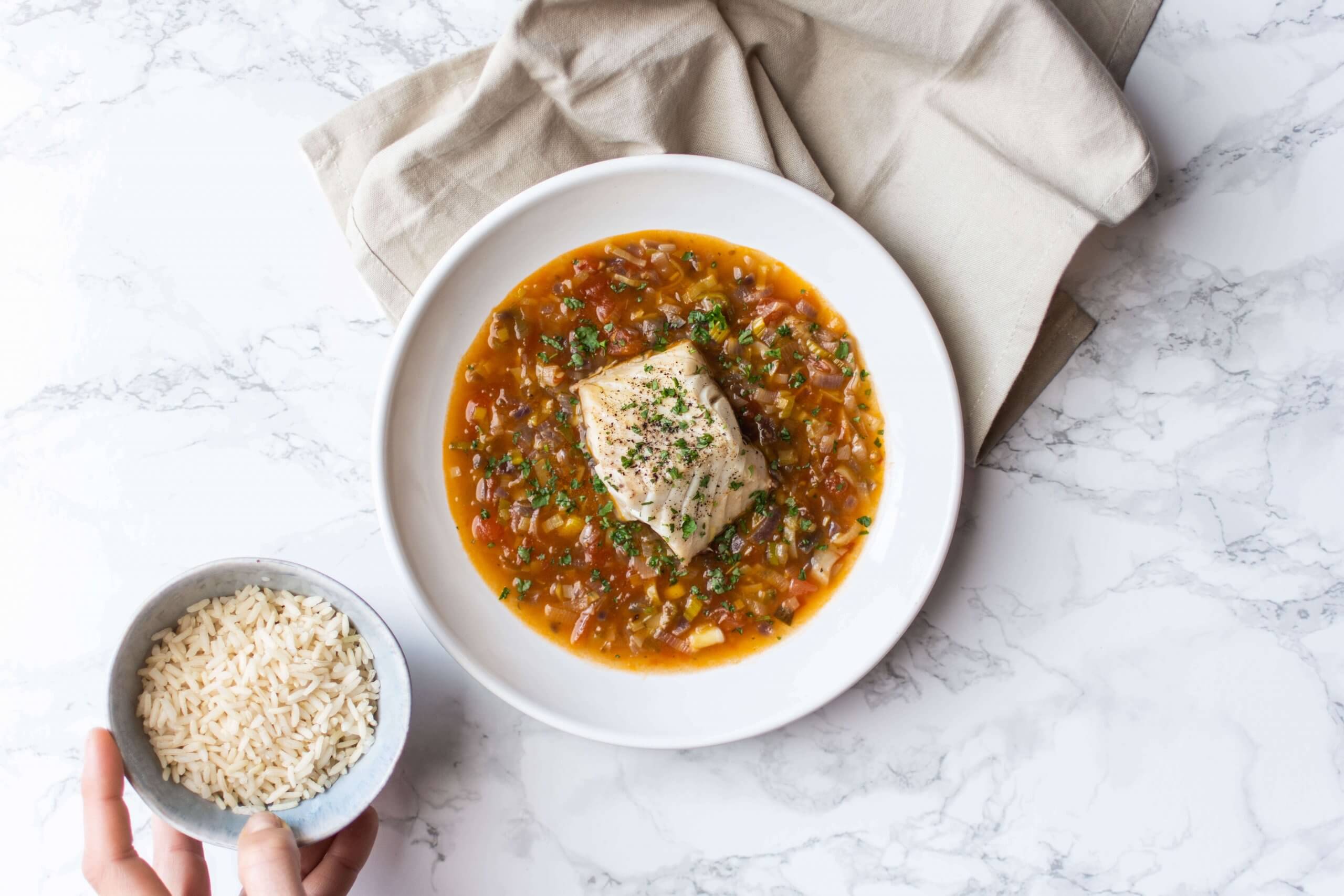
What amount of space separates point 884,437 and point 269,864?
113 inches

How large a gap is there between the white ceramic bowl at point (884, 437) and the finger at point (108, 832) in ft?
4.19

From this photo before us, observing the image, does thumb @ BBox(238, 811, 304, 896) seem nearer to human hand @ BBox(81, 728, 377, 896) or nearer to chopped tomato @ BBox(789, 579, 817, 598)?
human hand @ BBox(81, 728, 377, 896)

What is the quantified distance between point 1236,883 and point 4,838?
220 inches

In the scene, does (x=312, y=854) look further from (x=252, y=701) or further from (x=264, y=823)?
(x=252, y=701)

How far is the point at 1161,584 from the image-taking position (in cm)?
402

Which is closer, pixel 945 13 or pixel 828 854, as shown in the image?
pixel 945 13

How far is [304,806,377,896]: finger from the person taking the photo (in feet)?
12.4

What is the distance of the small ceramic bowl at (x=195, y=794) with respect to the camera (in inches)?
136

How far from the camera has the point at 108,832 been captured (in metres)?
3.34

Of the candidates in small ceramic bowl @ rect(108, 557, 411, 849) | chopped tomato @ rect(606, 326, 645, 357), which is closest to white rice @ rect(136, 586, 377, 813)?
small ceramic bowl @ rect(108, 557, 411, 849)

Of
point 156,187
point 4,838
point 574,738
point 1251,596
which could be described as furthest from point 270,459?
point 1251,596

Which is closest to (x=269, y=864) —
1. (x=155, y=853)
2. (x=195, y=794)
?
(x=195, y=794)

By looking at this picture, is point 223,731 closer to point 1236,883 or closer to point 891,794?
point 891,794

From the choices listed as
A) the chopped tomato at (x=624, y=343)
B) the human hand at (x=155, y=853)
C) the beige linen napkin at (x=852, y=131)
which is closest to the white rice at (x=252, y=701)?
the human hand at (x=155, y=853)
